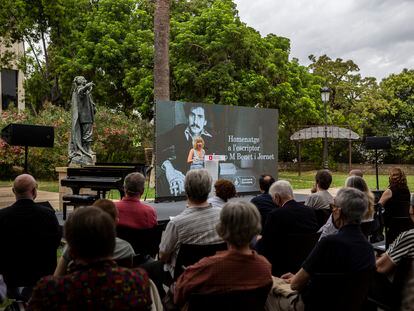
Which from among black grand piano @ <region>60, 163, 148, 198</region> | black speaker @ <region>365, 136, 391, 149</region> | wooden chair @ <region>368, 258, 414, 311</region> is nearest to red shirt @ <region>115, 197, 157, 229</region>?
wooden chair @ <region>368, 258, 414, 311</region>

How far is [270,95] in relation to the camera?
23500mm

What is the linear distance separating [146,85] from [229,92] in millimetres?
3965

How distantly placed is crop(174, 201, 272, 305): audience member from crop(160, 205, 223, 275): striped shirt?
0.87 metres

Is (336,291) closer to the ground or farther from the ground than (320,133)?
closer to the ground

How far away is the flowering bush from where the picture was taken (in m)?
20.8

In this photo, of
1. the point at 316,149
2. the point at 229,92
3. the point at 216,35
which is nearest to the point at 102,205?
the point at 229,92

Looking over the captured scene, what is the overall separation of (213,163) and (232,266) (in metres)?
11.1

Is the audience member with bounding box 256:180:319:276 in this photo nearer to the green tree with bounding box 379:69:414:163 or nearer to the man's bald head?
the man's bald head

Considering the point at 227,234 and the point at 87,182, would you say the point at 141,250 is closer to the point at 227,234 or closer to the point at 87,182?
the point at 227,234

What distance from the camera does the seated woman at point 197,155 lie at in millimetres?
13362

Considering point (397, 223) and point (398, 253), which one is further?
point (397, 223)

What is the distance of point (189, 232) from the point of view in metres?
3.94

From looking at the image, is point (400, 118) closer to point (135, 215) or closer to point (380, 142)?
point (380, 142)

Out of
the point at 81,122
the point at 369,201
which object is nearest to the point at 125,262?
the point at 369,201
